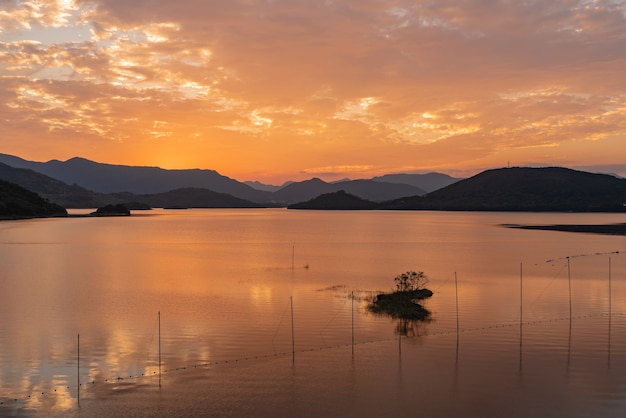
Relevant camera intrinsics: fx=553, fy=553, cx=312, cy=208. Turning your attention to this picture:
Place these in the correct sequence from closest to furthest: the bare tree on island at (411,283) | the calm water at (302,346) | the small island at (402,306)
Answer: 1. the calm water at (302,346)
2. the small island at (402,306)
3. the bare tree on island at (411,283)

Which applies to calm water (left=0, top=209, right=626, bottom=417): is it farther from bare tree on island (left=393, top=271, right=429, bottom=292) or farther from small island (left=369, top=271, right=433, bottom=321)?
bare tree on island (left=393, top=271, right=429, bottom=292)

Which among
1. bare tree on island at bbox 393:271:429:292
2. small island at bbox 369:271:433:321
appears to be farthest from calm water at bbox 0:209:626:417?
bare tree on island at bbox 393:271:429:292

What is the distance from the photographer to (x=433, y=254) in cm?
11594

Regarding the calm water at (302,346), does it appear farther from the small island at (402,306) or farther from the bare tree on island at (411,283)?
the bare tree on island at (411,283)

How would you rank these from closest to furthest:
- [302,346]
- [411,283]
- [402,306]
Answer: [302,346] → [402,306] → [411,283]

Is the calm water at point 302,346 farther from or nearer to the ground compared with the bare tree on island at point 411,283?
nearer to the ground

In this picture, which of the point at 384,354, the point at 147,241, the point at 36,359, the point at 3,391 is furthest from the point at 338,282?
the point at 147,241

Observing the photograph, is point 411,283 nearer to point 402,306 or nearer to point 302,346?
point 402,306

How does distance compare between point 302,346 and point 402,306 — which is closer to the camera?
point 302,346

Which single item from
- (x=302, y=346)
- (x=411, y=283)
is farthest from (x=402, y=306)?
(x=411, y=283)

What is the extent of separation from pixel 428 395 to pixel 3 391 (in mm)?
21598

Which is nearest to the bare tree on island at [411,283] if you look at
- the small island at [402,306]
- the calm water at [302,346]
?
the small island at [402,306]

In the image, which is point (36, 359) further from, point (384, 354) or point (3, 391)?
point (384, 354)

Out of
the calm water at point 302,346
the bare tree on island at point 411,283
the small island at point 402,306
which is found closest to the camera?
the calm water at point 302,346
